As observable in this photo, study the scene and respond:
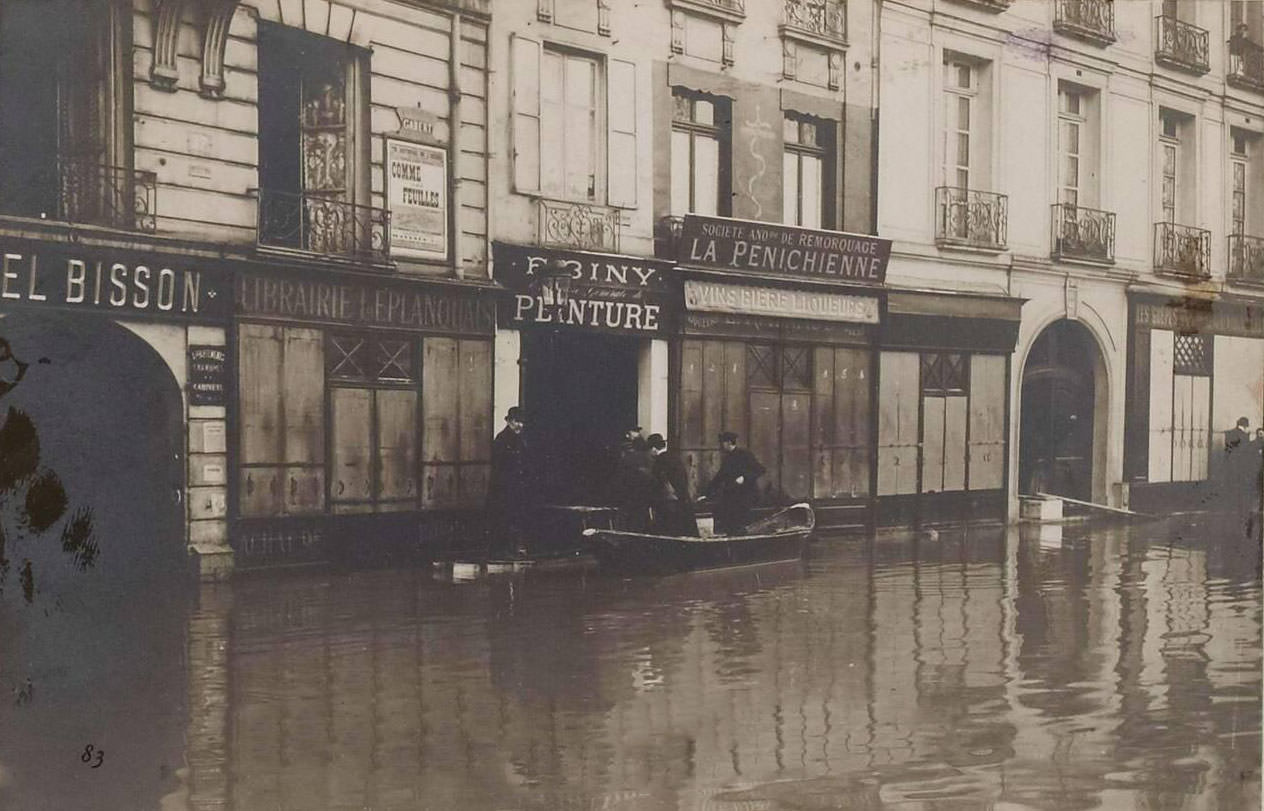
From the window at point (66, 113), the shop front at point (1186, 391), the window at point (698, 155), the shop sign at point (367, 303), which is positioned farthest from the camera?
the shop front at point (1186, 391)

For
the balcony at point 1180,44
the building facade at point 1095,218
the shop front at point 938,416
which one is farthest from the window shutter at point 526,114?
the balcony at point 1180,44

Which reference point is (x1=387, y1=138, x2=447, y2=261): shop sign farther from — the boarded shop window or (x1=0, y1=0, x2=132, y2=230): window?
(x1=0, y1=0, x2=132, y2=230): window

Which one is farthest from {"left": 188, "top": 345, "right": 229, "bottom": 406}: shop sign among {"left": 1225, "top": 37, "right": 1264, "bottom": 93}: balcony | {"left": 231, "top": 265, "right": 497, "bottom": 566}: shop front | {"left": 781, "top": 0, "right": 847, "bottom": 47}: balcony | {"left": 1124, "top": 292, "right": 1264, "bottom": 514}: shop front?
{"left": 1225, "top": 37, "right": 1264, "bottom": 93}: balcony

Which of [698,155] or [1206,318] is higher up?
[698,155]

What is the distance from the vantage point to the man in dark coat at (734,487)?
646 cm

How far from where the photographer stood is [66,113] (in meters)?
5.12

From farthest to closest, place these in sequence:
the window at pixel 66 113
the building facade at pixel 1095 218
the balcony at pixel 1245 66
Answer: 1. the balcony at pixel 1245 66
2. the building facade at pixel 1095 218
3. the window at pixel 66 113

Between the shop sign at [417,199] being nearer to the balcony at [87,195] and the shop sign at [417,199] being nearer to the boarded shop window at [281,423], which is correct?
the boarded shop window at [281,423]

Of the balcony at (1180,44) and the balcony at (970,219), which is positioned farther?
the balcony at (1180,44)

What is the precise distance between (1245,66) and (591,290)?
457 centimetres

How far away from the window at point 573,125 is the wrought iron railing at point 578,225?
1.8 inches

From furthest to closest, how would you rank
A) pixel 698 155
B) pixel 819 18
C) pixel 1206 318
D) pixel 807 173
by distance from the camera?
pixel 1206 318 → pixel 807 173 → pixel 819 18 → pixel 698 155

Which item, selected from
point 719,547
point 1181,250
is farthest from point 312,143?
point 1181,250

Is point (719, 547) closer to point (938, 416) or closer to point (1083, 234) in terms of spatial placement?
point (938, 416)
